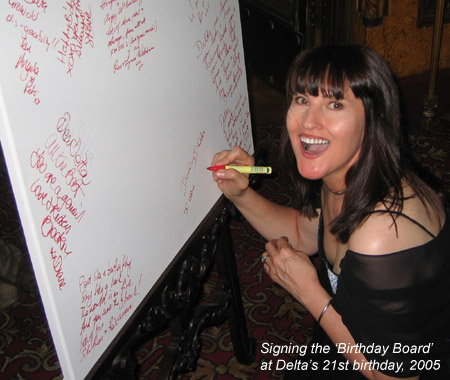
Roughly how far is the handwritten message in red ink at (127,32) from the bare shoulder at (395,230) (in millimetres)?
649

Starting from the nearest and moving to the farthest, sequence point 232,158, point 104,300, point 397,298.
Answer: point 104,300 → point 397,298 → point 232,158

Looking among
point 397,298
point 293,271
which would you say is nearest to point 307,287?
point 293,271

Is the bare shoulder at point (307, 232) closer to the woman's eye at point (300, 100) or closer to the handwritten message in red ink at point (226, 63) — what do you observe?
the handwritten message in red ink at point (226, 63)

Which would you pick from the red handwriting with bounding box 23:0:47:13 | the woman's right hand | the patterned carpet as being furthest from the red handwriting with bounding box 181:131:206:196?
the red handwriting with bounding box 23:0:47:13

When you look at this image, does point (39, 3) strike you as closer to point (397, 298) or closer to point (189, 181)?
point (189, 181)

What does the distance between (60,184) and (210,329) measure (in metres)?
1.53

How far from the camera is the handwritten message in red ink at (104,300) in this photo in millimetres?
966

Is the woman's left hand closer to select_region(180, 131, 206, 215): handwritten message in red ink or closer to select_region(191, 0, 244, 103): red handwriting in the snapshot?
select_region(180, 131, 206, 215): handwritten message in red ink

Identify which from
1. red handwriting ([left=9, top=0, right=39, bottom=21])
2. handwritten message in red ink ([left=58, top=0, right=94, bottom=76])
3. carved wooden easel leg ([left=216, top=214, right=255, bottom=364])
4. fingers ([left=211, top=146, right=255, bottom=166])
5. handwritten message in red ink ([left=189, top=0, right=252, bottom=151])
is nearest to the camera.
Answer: red handwriting ([left=9, top=0, right=39, bottom=21])

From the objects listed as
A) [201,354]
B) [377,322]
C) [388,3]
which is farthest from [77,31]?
[388,3]

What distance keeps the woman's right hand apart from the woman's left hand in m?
0.20

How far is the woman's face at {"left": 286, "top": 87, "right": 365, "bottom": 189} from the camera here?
1.19 metres

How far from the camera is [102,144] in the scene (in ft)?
3.16

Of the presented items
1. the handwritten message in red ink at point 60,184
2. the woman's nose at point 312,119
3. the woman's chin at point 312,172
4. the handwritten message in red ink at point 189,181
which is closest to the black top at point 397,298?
the woman's chin at point 312,172
